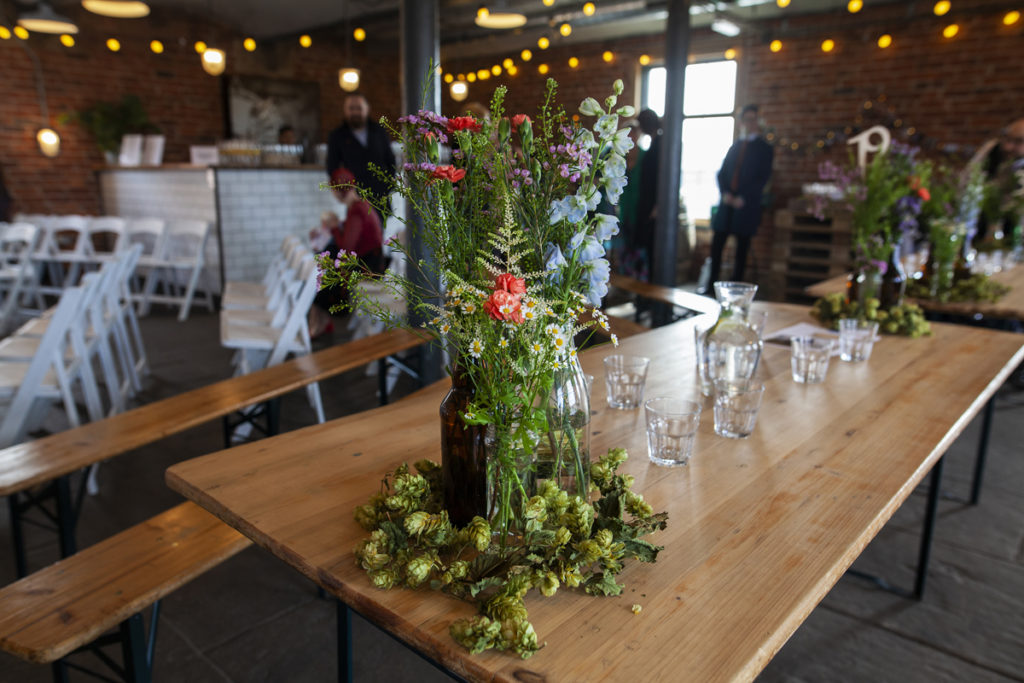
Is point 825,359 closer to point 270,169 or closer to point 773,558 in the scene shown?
point 773,558

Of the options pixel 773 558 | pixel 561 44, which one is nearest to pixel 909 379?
pixel 773 558

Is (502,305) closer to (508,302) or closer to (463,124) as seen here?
(508,302)

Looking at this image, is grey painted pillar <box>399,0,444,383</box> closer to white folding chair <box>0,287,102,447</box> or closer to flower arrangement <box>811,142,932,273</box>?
white folding chair <box>0,287,102,447</box>

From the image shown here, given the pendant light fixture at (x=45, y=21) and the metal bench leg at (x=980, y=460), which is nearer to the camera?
the metal bench leg at (x=980, y=460)

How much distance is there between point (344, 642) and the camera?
52.6 inches

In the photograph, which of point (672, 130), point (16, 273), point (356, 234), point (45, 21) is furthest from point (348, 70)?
point (672, 130)

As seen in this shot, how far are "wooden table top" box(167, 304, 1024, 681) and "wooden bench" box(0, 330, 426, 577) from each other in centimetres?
36

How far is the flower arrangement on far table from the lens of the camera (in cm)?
87

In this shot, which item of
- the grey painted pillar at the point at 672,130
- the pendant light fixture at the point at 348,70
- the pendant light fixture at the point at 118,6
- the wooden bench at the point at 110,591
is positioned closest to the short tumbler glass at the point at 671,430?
the wooden bench at the point at 110,591

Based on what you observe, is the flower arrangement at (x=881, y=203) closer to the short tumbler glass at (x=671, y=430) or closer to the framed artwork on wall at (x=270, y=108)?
the short tumbler glass at (x=671, y=430)

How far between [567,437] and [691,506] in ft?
0.87

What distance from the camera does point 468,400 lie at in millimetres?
968

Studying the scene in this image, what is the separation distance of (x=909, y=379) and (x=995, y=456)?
6.40ft

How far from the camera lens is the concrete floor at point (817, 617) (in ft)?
6.20
